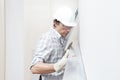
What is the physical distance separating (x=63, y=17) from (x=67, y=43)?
29cm

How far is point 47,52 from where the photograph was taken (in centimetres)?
171

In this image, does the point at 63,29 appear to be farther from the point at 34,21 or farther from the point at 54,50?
Answer: the point at 34,21

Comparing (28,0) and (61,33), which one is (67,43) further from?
(28,0)

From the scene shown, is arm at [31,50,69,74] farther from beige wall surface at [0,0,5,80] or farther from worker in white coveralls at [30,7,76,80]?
beige wall surface at [0,0,5,80]

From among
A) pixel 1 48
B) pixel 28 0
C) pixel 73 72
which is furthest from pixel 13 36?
pixel 73 72

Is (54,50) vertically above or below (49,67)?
above

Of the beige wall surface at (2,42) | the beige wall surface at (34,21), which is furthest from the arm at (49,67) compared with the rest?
the beige wall surface at (2,42)

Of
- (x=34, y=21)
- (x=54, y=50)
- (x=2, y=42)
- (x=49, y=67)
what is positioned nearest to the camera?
(x=49, y=67)

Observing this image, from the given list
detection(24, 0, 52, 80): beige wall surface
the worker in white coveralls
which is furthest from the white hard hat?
detection(24, 0, 52, 80): beige wall surface

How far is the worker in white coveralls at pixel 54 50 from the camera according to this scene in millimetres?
1640

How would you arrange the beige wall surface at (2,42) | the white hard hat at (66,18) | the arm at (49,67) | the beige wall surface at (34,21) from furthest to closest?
the beige wall surface at (2,42) < the beige wall surface at (34,21) < the white hard hat at (66,18) < the arm at (49,67)

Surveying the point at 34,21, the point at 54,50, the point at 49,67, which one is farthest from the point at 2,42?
the point at 49,67

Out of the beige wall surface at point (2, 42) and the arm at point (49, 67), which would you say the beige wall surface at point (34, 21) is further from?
the arm at point (49, 67)

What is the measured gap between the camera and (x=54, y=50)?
1.77m
